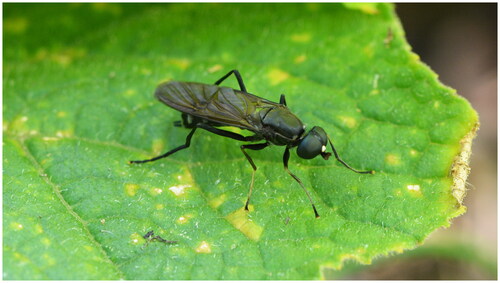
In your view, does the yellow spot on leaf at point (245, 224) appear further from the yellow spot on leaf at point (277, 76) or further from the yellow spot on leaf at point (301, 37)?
the yellow spot on leaf at point (301, 37)

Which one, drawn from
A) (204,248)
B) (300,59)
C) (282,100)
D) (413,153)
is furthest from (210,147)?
(413,153)

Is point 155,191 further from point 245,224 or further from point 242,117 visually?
point 242,117

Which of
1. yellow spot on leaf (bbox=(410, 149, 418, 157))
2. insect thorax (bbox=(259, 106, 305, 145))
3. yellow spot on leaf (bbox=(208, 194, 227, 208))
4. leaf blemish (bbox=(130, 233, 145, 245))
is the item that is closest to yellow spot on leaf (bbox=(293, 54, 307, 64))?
insect thorax (bbox=(259, 106, 305, 145))

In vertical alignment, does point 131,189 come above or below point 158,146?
below

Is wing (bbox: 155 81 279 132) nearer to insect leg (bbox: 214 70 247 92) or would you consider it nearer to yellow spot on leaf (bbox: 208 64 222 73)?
insect leg (bbox: 214 70 247 92)

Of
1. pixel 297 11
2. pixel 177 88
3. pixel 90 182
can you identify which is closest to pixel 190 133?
pixel 177 88

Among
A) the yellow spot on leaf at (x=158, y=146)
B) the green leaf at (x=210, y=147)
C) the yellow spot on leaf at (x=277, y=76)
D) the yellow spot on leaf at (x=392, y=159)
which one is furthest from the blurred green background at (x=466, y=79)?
the yellow spot on leaf at (x=158, y=146)

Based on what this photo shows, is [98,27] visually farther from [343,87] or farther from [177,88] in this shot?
[343,87]
